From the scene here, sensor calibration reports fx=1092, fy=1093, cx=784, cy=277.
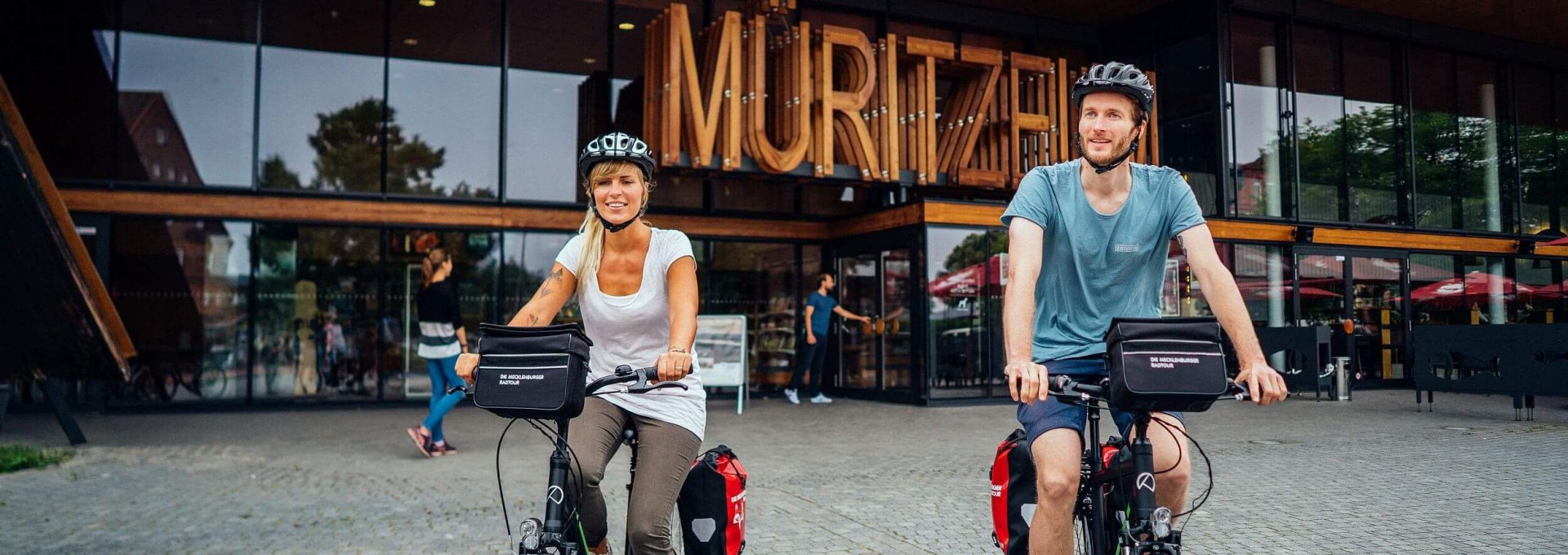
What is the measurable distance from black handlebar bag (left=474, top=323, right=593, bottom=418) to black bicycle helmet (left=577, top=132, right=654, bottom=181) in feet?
2.24

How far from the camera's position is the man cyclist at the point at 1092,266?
3.00 metres

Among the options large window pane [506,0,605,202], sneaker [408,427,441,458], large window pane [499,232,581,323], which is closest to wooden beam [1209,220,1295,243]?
large window pane [506,0,605,202]

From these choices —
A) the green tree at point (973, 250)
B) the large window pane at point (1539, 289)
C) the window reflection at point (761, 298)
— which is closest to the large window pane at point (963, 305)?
the green tree at point (973, 250)

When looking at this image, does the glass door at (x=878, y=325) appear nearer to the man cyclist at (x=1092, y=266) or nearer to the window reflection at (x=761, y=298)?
the window reflection at (x=761, y=298)

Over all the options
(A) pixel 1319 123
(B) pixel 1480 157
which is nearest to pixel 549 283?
(A) pixel 1319 123

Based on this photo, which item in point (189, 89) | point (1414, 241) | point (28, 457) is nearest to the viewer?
point (28, 457)

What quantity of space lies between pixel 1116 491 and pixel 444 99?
14.1 m

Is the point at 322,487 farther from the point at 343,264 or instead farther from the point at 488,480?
the point at 343,264

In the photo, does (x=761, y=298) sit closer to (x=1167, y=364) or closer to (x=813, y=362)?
(x=813, y=362)

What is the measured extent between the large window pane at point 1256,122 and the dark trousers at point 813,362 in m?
7.39

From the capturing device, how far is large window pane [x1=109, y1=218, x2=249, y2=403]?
14070 millimetres

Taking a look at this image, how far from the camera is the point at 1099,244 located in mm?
3188

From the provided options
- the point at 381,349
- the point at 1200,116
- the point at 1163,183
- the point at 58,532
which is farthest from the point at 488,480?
the point at 1200,116

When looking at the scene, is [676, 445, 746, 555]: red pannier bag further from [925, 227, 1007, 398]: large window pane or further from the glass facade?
[925, 227, 1007, 398]: large window pane
